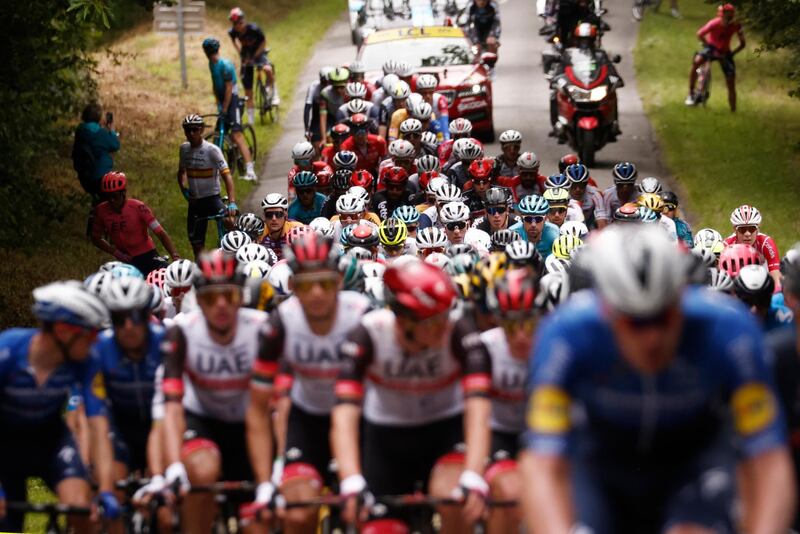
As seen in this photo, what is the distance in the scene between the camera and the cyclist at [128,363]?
8.58 m

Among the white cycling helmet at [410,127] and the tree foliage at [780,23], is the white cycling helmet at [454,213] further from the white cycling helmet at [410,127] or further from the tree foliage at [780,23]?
the tree foliage at [780,23]

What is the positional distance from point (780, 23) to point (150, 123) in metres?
13.0

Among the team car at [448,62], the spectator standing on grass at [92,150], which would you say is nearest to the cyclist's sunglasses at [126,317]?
the spectator standing on grass at [92,150]

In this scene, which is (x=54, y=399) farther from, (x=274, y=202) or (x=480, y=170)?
(x=480, y=170)

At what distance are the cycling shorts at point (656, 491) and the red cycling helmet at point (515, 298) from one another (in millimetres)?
2094

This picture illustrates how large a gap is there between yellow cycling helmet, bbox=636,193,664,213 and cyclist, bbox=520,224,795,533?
31.0 ft

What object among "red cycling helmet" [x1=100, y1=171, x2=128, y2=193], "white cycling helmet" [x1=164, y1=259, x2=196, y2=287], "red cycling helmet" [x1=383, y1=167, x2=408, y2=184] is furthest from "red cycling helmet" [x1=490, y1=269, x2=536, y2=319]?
"red cycling helmet" [x1=100, y1=171, x2=128, y2=193]

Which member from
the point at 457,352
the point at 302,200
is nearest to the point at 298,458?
the point at 457,352

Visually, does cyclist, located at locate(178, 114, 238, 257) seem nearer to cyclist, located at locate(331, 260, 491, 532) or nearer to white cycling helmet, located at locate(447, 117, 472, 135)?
white cycling helmet, located at locate(447, 117, 472, 135)

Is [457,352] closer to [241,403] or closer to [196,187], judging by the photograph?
[241,403]

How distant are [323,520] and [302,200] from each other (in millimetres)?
8138

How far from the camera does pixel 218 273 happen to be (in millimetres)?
7973

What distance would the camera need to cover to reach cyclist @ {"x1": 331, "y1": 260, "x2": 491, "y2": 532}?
269 inches

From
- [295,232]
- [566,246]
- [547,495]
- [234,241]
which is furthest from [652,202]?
[547,495]
